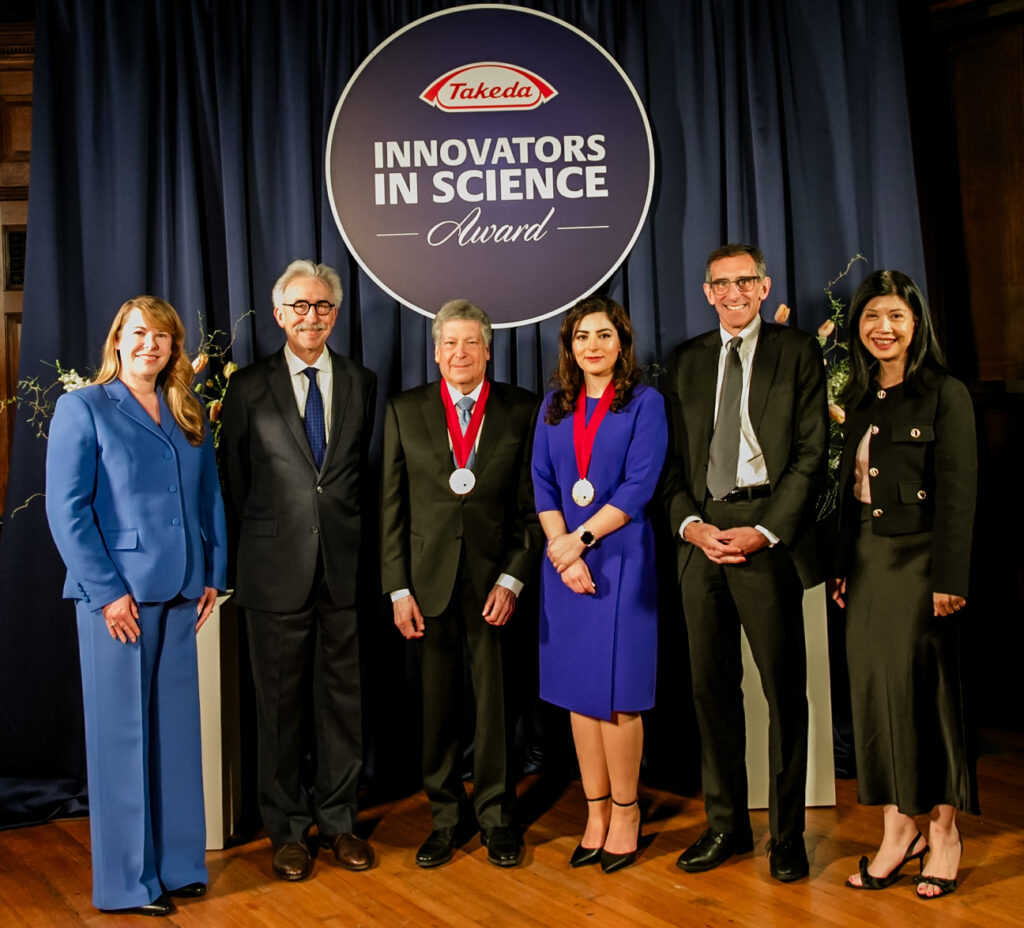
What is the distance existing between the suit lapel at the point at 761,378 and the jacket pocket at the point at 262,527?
1447 millimetres

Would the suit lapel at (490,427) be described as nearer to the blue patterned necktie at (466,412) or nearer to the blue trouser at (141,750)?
the blue patterned necktie at (466,412)

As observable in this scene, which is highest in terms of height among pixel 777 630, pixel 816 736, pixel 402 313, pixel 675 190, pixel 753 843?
pixel 675 190

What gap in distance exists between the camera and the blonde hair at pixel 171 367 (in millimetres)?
3129

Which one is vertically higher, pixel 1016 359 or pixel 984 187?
pixel 984 187

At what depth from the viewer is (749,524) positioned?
10.5ft

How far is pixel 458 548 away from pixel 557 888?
1.01m

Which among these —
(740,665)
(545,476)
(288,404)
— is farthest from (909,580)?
(288,404)

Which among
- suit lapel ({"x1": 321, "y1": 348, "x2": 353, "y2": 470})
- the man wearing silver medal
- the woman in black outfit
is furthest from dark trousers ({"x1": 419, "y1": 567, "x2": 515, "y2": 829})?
the woman in black outfit

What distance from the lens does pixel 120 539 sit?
10.1 ft

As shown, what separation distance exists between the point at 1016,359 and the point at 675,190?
5.26 feet

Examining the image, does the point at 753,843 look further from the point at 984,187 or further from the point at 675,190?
the point at 984,187

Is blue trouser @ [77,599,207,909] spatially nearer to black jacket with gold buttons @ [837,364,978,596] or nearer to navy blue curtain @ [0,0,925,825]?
navy blue curtain @ [0,0,925,825]

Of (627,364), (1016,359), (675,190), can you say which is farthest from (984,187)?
(627,364)

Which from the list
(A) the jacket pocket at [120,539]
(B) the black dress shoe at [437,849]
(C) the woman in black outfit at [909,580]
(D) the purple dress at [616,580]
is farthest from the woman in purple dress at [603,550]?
(A) the jacket pocket at [120,539]
